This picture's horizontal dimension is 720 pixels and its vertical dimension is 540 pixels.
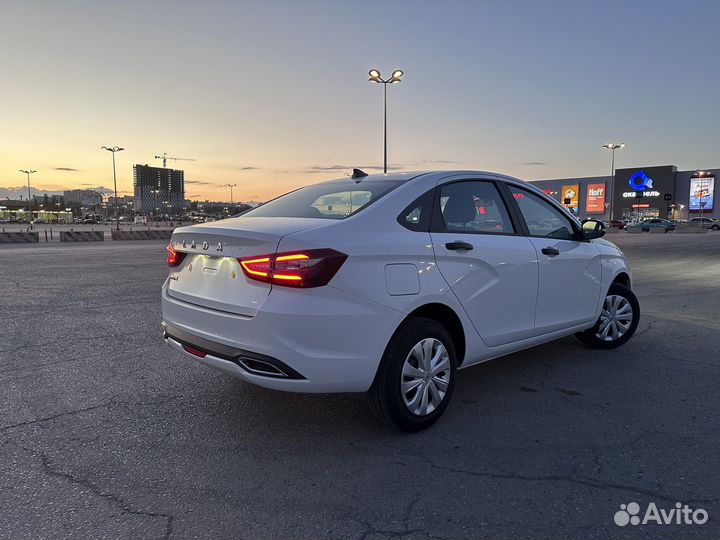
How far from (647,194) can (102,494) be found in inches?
4031

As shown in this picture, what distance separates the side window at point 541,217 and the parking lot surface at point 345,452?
1.30 metres

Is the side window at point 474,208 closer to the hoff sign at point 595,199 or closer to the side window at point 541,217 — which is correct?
the side window at point 541,217

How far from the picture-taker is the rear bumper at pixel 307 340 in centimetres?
295

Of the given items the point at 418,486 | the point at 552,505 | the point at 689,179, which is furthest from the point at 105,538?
the point at 689,179

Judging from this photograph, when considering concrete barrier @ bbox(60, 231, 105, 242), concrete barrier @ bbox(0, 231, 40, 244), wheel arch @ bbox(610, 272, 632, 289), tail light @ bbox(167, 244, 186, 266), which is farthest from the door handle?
concrete barrier @ bbox(0, 231, 40, 244)

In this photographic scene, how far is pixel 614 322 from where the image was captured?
5578 mm

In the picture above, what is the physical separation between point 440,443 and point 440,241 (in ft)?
4.42

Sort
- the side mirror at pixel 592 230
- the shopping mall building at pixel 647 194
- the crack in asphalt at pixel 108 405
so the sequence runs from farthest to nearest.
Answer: the shopping mall building at pixel 647 194 < the side mirror at pixel 592 230 < the crack in asphalt at pixel 108 405

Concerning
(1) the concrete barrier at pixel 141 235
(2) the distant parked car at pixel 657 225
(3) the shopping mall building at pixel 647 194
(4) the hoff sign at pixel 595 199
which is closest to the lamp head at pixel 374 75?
(1) the concrete barrier at pixel 141 235

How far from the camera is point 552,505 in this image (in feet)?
8.70

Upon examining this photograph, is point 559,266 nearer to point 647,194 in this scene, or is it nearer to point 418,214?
point 418,214

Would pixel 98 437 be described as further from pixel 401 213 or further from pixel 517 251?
pixel 517 251

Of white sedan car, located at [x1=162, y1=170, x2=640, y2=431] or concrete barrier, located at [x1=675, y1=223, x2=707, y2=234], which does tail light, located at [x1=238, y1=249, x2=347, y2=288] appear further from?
concrete barrier, located at [x1=675, y1=223, x2=707, y2=234]

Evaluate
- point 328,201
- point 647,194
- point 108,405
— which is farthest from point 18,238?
point 647,194
